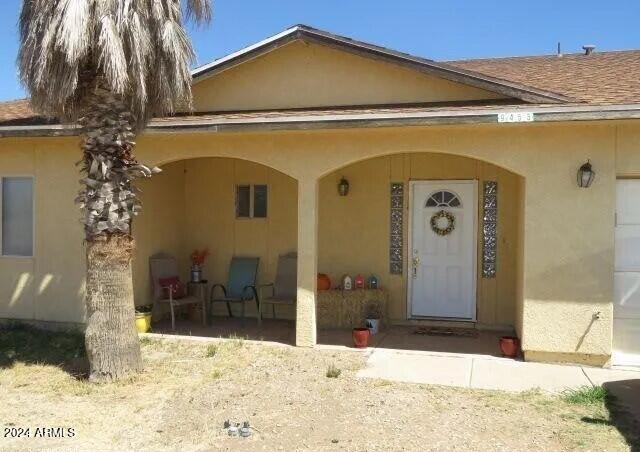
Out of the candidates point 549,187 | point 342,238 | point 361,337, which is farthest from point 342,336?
point 549,187

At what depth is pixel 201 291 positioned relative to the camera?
10172mm

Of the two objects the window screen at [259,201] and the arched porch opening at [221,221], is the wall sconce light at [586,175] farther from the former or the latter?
the window screen at [259,201]

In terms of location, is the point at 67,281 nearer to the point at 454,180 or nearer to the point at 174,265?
the point at 174,265

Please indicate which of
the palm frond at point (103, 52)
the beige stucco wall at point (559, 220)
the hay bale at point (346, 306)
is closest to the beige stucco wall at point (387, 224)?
the hay bale at point (346, 306)

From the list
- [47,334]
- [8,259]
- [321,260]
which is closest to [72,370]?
[47,334]

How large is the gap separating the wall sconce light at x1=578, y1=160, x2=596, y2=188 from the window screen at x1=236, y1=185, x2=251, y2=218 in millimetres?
5660

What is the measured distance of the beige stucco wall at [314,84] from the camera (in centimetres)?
841

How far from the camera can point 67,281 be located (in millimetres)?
9109

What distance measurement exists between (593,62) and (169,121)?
22.8ft

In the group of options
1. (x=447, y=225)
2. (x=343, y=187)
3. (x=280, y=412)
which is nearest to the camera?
(x=280, y=412)

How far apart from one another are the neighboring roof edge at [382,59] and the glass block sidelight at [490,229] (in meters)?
2.23

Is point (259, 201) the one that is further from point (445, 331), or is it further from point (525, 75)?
point (525, 75)

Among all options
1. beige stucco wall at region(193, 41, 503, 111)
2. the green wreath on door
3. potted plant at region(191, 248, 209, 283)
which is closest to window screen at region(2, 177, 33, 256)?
potted plant at region(191, 248, 209, 283)

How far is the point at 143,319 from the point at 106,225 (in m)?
3.05
